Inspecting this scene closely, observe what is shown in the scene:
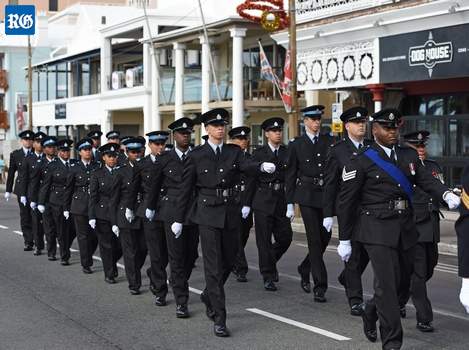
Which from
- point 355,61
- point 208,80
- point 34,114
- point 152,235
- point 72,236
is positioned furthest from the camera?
point 34,114

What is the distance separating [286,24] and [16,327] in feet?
55.4

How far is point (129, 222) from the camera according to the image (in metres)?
11.2

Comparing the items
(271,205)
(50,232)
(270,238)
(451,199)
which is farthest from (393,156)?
(50,232)

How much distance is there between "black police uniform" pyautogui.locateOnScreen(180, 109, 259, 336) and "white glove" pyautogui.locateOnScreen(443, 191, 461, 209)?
2212 millimetres

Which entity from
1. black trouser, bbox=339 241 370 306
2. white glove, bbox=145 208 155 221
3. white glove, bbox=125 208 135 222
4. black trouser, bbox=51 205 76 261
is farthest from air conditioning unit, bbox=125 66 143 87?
black trouser, bbox=339 241 370 306

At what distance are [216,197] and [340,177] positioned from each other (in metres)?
1.25

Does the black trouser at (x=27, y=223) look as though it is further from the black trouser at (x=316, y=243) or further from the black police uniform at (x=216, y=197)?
the black police uniform at (x=216, y=197)

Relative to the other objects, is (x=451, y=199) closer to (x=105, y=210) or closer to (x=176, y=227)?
(x=176, y=227)

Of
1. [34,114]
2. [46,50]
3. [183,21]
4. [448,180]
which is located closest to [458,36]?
[448,180]

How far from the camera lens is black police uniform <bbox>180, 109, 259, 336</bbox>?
350 inches

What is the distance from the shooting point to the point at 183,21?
38594 millimetres

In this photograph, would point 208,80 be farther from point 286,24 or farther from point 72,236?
point 72,236

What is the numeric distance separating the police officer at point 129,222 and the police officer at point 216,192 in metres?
2.05

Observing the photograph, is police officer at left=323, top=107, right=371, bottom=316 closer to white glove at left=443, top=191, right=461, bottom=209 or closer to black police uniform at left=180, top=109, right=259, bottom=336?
black police uniform at left=180, top=109, right=259, bottom=336
